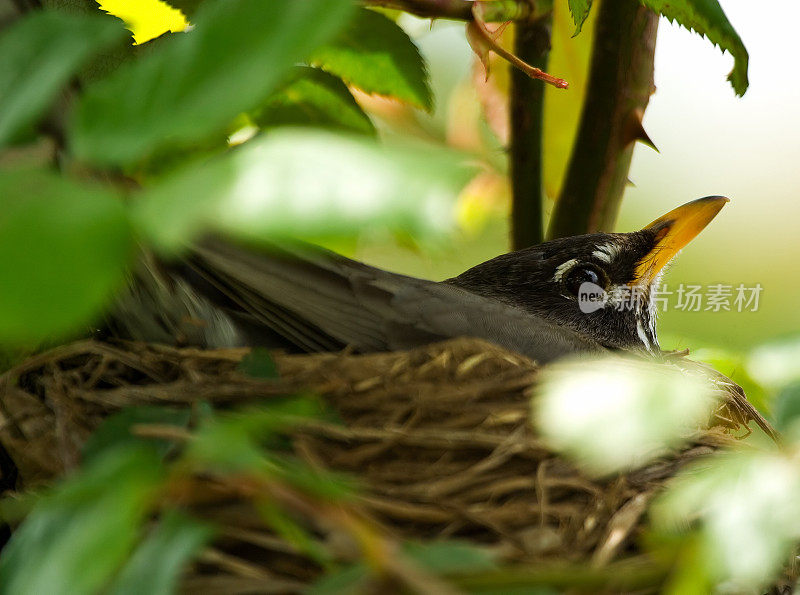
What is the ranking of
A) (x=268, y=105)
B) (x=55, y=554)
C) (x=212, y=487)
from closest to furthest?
(x=55, y=554) → (x=212, y=487) → (x=268, y=105)

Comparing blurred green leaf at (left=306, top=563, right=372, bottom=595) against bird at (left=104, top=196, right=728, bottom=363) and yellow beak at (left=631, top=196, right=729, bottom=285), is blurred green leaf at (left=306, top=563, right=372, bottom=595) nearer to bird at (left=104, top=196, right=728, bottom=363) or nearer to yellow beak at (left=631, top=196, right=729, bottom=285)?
bird at (left=104, top=196, right=728, bottom=363)

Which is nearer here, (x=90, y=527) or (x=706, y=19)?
(x=90, y=527)

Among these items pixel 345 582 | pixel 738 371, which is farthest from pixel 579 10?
pixel 345 582

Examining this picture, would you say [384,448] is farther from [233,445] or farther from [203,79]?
[203,79]

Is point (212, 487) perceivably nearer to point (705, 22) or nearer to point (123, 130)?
point (123, 130)

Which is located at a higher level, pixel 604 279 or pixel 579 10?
pixel 579 10

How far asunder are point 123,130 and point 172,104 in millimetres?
35

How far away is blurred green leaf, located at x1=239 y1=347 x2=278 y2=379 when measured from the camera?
1035 mm

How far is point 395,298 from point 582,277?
761 mm

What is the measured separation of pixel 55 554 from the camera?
23.1 inches

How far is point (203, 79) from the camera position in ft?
1.62

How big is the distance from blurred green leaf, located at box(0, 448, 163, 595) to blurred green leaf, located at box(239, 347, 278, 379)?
40 centimetres

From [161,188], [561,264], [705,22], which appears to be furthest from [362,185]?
[561,264]

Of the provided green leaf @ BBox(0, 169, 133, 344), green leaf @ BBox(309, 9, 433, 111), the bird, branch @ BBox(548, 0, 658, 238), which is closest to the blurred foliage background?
green leaf @ BBox(0, 169, 133, 344)
